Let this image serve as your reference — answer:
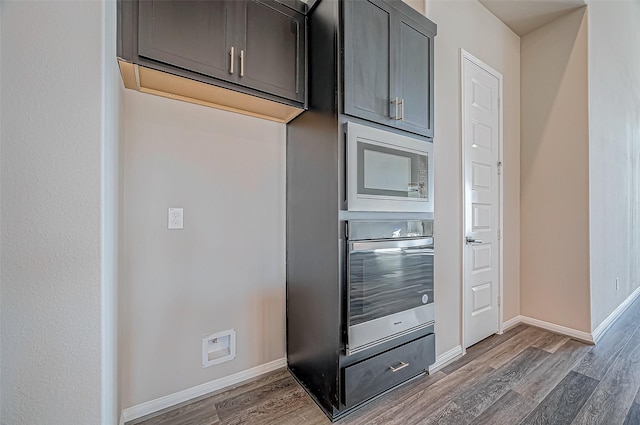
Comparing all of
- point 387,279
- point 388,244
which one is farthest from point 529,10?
point 387,279

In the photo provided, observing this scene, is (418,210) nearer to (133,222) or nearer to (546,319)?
(133,222)

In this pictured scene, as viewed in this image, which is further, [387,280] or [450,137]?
[450,137]

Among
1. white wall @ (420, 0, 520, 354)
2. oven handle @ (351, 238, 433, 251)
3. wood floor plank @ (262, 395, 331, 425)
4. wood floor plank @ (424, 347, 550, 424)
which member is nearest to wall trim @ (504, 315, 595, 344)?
wood floor plank @ (424, 347, 550, 424)

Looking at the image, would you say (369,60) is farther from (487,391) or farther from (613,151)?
(613,151)

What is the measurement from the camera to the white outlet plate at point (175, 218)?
165 centimetres

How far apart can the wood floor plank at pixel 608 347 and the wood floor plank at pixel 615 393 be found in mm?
43

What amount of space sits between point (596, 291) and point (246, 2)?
3.72 meters

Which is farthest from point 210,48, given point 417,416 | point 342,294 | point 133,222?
point 417,416

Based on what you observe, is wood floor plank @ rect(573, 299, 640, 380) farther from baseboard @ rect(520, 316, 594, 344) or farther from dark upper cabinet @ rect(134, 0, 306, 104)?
dark upper cabinet @ rect(134, 0, 306, 104)

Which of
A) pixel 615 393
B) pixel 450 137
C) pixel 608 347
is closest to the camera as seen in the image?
pixel 615 393

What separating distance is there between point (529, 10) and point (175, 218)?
3.55 meters

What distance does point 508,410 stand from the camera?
1.67m

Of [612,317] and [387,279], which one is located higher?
[387,279]

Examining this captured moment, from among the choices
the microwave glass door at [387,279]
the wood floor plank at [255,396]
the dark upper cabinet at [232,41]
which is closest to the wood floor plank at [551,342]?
the microwave glass door at [387,279]
